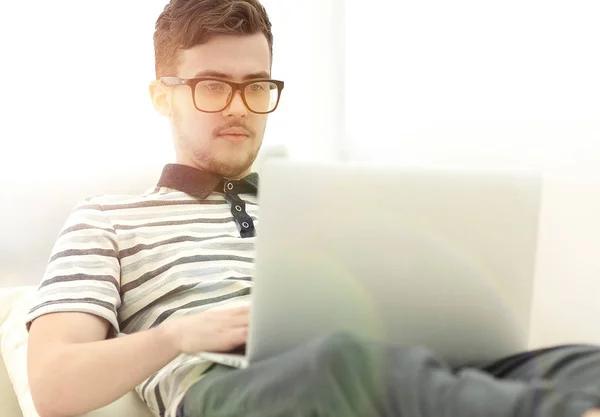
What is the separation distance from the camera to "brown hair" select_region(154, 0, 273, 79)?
1209 mm

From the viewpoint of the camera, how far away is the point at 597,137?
1.12 meters

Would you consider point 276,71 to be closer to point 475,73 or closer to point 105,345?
point 475,73

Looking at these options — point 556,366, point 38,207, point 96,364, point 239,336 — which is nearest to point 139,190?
point 38,207

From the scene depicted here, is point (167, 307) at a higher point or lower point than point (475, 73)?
lower

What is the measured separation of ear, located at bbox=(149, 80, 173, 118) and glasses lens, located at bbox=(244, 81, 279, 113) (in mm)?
172

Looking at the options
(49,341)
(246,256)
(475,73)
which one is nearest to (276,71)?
(475,73)

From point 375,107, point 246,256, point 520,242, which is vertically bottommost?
point 246,256

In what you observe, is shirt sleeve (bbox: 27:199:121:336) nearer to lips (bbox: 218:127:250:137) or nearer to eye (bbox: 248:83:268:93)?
lips (bbox: 218:127:250:137)

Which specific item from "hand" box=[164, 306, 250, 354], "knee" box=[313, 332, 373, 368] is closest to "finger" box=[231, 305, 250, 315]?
"hand" box=[164, 306, 250, 354]

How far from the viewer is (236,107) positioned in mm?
1200

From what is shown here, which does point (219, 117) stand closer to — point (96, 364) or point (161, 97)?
point (161, 97)

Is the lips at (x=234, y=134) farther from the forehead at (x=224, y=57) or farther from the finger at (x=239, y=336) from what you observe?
the finger at (x=239, y=336)

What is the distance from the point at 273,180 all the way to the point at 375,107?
1210 millimetres

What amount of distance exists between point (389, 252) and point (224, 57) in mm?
725
